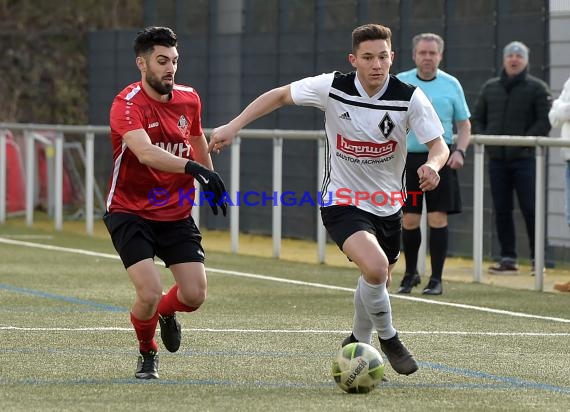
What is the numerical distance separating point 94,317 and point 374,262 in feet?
11.5

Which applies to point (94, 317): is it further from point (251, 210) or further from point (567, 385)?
point (251, 210)

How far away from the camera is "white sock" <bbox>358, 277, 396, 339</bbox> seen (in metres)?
8.62

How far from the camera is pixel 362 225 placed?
8844 millimetres

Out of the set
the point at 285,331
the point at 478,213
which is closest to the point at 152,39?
the point at 285,331

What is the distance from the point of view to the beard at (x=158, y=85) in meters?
8.85

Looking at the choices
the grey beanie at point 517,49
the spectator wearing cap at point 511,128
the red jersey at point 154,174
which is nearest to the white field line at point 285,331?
the red jersey at point 154,174

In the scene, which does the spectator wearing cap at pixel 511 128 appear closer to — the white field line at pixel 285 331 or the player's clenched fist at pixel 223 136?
the white field line at pixel 285 331

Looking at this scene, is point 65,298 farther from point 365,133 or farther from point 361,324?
point 365,133

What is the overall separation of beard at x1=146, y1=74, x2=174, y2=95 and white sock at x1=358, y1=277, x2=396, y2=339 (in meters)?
1.52

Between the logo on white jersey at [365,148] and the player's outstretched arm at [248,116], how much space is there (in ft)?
1.28

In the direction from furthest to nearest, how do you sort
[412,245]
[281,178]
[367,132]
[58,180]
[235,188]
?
[58,180], [281,178], [235,188], [412,245], [367,132]

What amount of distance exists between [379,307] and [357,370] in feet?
1.99

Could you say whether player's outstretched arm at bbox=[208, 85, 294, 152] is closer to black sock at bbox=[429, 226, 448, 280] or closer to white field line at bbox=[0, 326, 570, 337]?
white field line at bbox=[0, 326, 570, 337]

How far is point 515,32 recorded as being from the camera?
17516 mm
